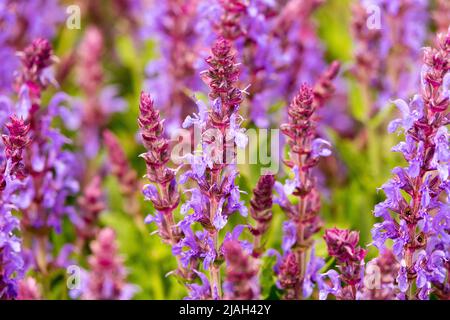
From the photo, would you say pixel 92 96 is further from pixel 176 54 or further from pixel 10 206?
pixel 10 206

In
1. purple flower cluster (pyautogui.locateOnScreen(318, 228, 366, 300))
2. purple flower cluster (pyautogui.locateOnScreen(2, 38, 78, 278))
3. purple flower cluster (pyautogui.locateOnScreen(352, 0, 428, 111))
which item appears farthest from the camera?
purple flower cluster (pyautogui.locateOnScreen(352, 0, 428, 111))

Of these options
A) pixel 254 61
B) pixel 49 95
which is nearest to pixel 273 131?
pixel 254 61

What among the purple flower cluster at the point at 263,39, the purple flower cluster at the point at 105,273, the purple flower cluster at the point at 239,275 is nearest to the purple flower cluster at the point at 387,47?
the purple flower cluster at the point at 263,39

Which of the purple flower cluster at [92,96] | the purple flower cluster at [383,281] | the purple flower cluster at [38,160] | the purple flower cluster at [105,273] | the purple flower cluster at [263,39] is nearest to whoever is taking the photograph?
the purple flower cluster at [383,281]

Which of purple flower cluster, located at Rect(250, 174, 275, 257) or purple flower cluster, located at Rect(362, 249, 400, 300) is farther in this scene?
purple flower cluster, located at Rect(250, 174, 275, 257)

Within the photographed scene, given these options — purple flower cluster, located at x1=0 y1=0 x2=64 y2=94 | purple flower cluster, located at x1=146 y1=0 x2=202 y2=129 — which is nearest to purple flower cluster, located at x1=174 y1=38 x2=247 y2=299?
purple flower cluster, located at x1=146 y1=0 x2=202 y2=129

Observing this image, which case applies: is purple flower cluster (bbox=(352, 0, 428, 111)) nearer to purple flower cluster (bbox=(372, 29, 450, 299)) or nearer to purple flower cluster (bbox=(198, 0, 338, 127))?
purple flower cluster (bbox=(198, 0, 338, 127))

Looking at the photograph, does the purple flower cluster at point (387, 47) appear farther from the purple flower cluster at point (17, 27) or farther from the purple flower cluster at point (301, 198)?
the purple flower cluster at point (17, 27)
